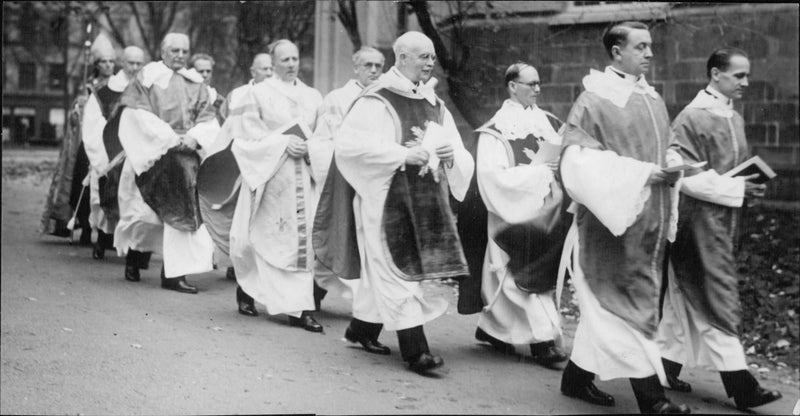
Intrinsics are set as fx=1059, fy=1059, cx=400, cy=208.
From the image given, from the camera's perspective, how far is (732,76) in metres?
5.41

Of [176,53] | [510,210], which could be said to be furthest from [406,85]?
[176,53]

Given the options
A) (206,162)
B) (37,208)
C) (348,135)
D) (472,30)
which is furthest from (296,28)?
(37,208)

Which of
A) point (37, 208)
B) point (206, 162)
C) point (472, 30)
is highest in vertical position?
point (472, 30)

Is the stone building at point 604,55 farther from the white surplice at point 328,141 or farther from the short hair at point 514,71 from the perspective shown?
the short hair at point 514,71

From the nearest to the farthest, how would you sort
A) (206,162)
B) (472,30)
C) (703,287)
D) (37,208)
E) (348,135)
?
(703,287) < (348,135) < (472,30) < (206,162) < (37,208)

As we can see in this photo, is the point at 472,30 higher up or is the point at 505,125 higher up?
the point at 472,30

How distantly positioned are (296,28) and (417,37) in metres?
Result: 3.63

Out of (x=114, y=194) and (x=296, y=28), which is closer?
(x=296, y=28)

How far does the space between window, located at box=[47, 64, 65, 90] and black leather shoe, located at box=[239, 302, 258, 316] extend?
3776cm

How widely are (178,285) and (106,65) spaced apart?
3189 millimetres

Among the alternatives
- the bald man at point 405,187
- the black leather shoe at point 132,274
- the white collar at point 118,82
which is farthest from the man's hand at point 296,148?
the white collar at point 118,82

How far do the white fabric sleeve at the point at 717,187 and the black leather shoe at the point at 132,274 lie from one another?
502 centimetres

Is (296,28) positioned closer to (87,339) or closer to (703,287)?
(87,339)

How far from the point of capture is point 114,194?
962cm
